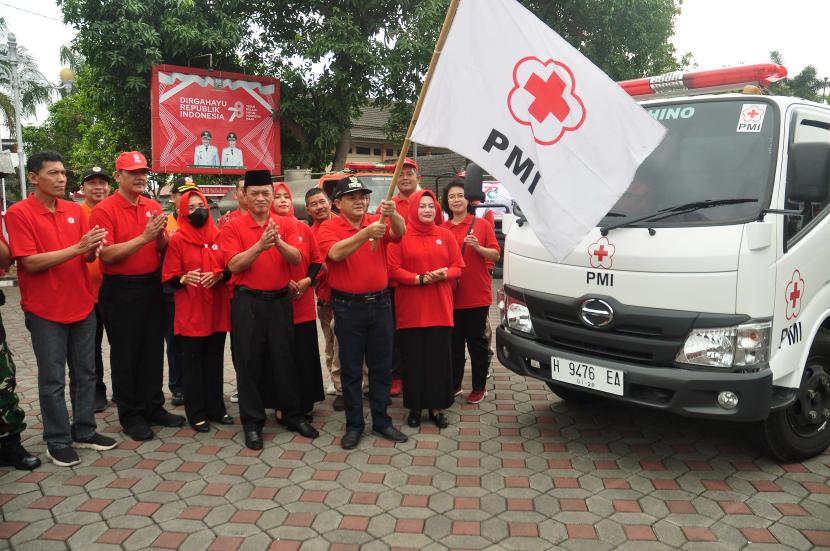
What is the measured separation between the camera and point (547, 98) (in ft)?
11.5

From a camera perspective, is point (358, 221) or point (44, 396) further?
point (358, 221)

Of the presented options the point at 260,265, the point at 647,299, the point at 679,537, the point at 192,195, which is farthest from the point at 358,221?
the point at 679,537

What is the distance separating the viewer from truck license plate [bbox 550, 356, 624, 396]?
3.83 meters

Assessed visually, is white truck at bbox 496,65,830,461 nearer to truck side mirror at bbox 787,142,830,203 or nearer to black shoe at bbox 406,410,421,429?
truck side mirror at bbox 787,142,830,203

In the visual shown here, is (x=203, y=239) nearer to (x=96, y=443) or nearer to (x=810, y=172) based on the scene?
(x=96, y=443)

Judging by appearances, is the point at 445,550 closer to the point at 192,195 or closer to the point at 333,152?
the point at 192,195

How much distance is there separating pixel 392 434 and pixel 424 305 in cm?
96

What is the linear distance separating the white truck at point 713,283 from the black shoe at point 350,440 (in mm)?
1262

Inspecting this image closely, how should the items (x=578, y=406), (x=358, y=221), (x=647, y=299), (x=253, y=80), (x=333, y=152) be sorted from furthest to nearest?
1. (x=333, y=152)
2. (x=253, y=80)
3. (x=578, y=406)
4. (x=358, y=221)
5. (x=647, y=299)

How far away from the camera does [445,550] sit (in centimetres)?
318

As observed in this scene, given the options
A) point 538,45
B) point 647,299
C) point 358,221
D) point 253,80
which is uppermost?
point 253,80

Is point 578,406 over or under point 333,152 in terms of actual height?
under

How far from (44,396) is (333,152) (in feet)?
44.5

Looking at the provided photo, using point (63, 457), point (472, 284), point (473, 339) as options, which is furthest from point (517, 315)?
point (63, 457)
